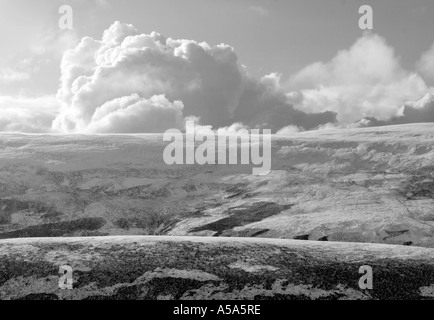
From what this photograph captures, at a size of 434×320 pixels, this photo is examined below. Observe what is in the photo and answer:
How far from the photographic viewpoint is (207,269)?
1770cm

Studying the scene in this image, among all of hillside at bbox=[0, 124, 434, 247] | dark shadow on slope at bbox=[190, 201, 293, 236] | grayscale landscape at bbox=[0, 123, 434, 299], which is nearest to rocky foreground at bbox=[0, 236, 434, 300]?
grayscale landscape at bbox=[0, 123, 434, 299]

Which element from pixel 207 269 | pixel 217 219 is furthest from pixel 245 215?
pixel 207 269

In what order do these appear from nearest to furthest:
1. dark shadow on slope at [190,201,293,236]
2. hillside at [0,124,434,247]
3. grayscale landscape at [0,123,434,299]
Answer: grayscale landscape at [0,123,434,299], hillside at [0,124,434,247], dark shadow on slope at [190,201,293,236]

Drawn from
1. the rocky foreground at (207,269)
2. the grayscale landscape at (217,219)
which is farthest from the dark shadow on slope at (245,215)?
the rocky foreground at (207,269)

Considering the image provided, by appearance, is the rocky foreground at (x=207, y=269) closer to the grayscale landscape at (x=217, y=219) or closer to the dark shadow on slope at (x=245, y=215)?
the grayscale landscape at (x=217, y=219)

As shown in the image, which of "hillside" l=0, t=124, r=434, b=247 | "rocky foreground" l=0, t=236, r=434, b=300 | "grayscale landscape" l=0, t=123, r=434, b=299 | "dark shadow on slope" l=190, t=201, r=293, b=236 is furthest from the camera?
"dark shadow on slope" l=190, t=201, r=293, b=236

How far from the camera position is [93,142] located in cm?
5375

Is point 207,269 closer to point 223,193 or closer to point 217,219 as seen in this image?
point 217,219

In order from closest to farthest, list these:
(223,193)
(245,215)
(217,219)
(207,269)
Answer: (207,269) → (217,219) → (245,215) → (223,193)

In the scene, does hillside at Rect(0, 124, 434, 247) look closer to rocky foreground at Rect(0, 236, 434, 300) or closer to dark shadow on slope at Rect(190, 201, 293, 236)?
dark shadow on slope at Rect(190, 201, 293, 236)

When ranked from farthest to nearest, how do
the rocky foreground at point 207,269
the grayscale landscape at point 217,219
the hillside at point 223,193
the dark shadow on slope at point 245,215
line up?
the dark shadow on slope at point 245,215 → the hillside at point 223,193 → the grayscale landscape at point 217,219 → the rocky foreground at point 207,269

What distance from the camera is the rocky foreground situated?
1636cm

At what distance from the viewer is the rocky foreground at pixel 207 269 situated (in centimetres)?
1636
